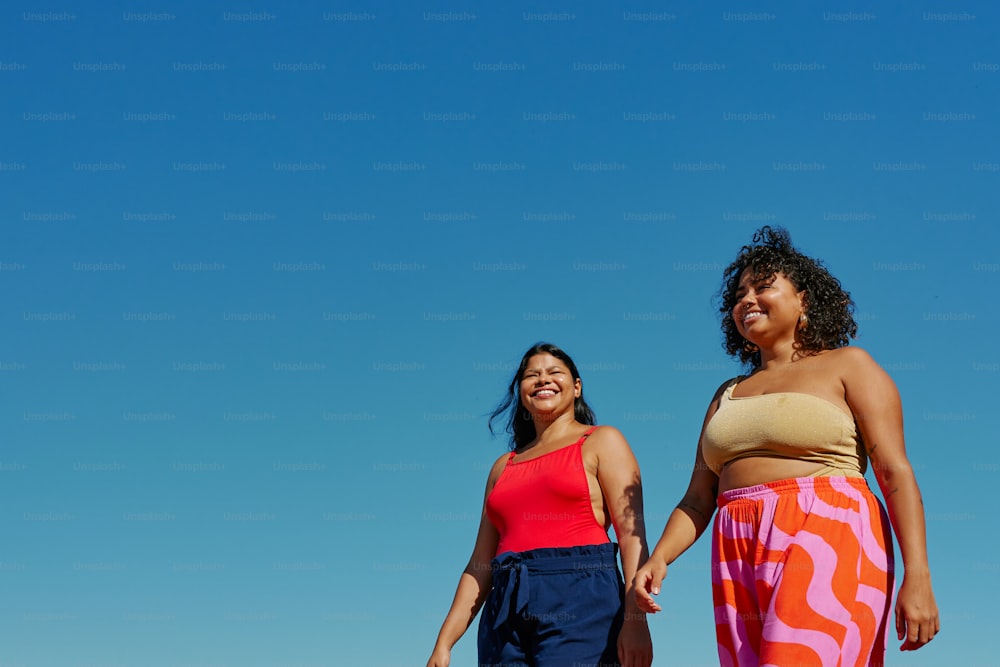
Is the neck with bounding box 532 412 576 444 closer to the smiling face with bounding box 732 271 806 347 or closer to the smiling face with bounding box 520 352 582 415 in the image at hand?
the smiling face with bounding box 520 352 582 415

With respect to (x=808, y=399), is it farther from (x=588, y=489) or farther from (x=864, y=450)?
(x=588, y=489)

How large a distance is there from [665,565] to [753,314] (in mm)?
1085

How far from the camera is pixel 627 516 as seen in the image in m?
5.15

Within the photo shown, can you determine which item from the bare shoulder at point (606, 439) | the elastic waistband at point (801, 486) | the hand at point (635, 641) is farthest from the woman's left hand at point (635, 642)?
the elastic waistband at point (801, 486)

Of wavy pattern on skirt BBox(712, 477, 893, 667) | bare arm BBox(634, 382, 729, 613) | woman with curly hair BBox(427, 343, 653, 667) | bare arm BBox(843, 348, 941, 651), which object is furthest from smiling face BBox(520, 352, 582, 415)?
bare arm BBox(843, 348, 941, 651)

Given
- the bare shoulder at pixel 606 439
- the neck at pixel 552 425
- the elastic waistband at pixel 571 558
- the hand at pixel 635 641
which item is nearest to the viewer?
the hand at pixel 635 641

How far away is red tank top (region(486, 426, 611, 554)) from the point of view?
17.0 ft

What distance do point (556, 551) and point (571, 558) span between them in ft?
0.26

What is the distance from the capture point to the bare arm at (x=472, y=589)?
5539 mm

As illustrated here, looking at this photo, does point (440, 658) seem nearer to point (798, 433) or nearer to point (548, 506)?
point (548, 506)

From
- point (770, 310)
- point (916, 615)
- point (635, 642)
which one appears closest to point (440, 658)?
point (635, 642)

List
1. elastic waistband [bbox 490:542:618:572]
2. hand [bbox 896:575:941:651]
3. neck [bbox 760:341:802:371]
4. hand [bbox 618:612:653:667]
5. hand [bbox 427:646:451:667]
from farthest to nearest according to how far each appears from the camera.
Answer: hand [bbox 427:646:451:667]
elastic waistband [bbox 490:542:618:572]
hand [bbox 618:612:653:667]
neck [bbox 760:341:802:371]
hand [bbox 896:575:941:651]

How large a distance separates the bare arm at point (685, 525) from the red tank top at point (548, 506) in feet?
2.28

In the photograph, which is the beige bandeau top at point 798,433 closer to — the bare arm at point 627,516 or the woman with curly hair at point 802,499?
the woman with curly hair at point 802,499
